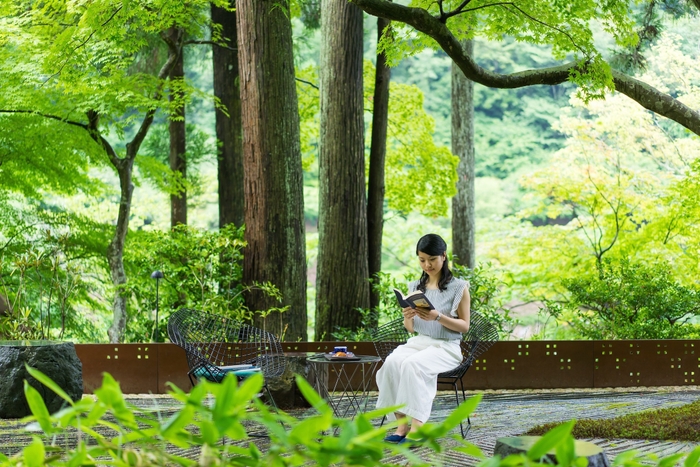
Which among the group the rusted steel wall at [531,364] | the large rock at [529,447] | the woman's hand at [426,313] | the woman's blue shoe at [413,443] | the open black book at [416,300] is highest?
the open black book at [416,300]

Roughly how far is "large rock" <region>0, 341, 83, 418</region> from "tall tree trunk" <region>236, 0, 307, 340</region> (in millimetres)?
2211

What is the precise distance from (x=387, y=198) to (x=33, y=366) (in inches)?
297

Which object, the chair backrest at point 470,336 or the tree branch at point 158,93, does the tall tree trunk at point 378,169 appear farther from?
the chair backrest at point 470,336

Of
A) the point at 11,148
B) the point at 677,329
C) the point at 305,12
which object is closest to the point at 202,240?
the point at 11,148

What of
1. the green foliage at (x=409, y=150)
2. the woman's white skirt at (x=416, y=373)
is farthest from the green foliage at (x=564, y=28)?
the green foliage at (x=409, y=150)

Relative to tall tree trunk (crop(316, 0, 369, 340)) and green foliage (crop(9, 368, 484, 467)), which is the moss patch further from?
green foliage (crop(9, 368, 484, 467))

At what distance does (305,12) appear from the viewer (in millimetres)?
12008

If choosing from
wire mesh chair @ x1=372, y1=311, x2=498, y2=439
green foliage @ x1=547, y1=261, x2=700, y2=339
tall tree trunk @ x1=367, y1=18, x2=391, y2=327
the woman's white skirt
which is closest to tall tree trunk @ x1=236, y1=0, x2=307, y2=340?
tall tree trunk @ x1=367, y1=18, x2=391, y2=327

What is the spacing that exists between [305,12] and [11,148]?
16.5 ft

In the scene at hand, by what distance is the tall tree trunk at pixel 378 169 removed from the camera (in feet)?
29.8

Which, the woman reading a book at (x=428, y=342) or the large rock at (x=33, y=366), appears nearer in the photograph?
the woman reading a book at (x=428, y=342)

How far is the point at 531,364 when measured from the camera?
7211mm

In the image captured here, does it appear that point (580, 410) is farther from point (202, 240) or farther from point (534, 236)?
point (534, 236)

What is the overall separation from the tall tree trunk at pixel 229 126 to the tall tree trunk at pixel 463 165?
3.64 metres
